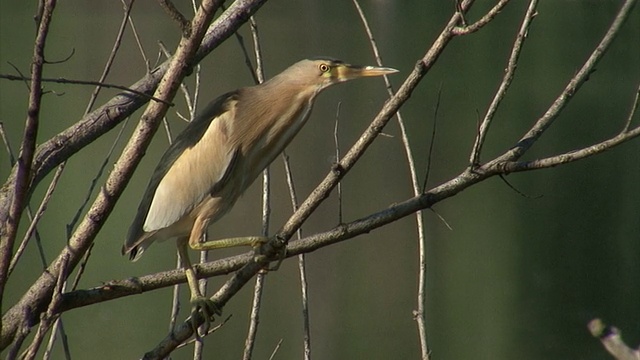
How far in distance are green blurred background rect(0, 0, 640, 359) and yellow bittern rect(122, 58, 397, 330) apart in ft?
4.14

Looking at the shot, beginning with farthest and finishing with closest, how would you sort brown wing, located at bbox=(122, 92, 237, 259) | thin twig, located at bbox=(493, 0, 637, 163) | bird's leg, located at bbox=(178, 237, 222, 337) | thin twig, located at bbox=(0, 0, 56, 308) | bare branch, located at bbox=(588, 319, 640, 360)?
brown wing, located at bbox=(122, 92, 237, 259) → bird's leg, located at bbox=(178, 237, 222, 337) → thin twig, located at bbox=(493, 0, 637, 163) → thin twig, located at bbox=(0, 0, 56, 308) → bare branch, located at bbox=(588, 319, 640, 360)

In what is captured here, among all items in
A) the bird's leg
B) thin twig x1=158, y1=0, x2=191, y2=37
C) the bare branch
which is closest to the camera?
the bare branch

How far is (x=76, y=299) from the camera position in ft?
2.90

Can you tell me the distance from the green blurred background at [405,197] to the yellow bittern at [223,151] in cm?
126

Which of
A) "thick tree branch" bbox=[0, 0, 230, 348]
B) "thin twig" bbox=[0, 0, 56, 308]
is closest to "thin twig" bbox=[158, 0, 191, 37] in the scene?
"thick tree branch" bbox=[0, 0, 230, 348]

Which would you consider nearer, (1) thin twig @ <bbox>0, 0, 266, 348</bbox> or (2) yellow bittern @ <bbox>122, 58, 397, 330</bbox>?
(1) thin twig @ <bbox>0, 0, 266, 348</bbox>

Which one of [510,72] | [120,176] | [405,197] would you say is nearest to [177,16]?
[120,176]

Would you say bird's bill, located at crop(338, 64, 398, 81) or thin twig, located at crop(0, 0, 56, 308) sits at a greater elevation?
bird's bill, located at crop(338, 64, 398, 81)

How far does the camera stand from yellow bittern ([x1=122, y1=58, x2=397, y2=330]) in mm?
1108

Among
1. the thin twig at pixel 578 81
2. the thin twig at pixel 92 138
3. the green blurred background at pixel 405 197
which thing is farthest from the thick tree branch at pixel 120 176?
the green blurred background at pixel 405 197

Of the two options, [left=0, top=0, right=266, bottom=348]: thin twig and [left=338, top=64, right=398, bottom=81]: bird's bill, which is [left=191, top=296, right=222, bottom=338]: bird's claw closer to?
[left=0, top=0, right=266, bottom=348]: thin twig

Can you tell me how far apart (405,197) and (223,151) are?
63.6 inches

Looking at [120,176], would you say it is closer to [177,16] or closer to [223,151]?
[177,16]

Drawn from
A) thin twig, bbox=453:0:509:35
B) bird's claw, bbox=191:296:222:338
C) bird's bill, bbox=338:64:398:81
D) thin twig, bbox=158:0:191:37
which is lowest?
bird's claw, bbox=191:296:222:338
